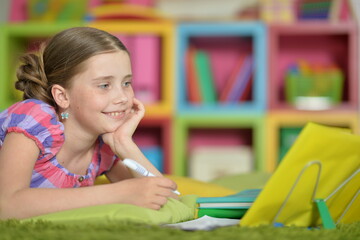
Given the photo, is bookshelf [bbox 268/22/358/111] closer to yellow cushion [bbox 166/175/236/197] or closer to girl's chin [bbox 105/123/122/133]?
yellow cushion [bbox 166/175/236/197]

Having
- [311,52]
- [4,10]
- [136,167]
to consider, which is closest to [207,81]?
[311,52]

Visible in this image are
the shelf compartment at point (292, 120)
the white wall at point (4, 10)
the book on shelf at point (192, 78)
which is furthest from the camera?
the white wall at point (4, 10)

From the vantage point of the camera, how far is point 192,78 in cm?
304

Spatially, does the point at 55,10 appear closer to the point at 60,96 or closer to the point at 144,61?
the point at 144,61

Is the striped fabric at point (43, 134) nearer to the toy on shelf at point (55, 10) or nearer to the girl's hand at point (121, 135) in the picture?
the girl's hand at point (121, 135)

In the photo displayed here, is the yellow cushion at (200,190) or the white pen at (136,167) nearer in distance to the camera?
the white pen at (136,167)

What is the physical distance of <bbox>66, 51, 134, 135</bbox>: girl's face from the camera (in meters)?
1.41

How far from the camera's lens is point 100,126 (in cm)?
145

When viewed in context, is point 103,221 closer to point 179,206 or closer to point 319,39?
point 179,206

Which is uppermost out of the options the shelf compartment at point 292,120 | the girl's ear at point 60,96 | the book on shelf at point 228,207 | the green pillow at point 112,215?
the girl's ear at point 60,96

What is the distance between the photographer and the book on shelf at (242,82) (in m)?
3.00

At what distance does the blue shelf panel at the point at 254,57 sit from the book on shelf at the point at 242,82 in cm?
3

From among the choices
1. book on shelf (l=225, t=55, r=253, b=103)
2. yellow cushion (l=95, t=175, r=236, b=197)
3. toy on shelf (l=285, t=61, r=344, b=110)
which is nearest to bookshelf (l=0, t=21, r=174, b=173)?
book on shelf (l=225, t=55, r=253, b=103)

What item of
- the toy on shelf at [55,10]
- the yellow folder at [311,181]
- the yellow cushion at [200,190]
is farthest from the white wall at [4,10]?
the yellow folder at [311,181]
